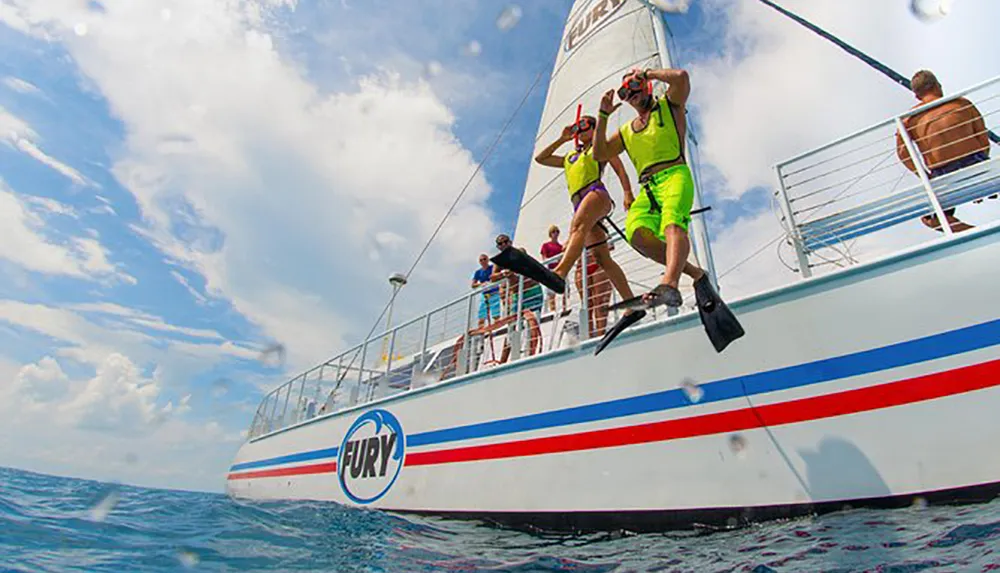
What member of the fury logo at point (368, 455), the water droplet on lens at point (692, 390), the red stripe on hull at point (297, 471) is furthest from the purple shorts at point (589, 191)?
the red stripe on hull at point (297, 471)

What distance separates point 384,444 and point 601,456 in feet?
7.78

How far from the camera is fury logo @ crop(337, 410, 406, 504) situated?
13.9 ft

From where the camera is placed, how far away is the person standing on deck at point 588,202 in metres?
2.94

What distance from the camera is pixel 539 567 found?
6.95ft

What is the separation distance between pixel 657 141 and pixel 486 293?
294 cm

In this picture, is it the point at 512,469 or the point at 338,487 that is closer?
the point at 512,469

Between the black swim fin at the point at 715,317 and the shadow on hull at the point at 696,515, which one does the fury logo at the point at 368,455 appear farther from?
the black swim fin at the point at 715,317

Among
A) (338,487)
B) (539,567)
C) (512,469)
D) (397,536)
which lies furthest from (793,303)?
(338,487)

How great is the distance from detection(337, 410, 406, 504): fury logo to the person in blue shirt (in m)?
1.42

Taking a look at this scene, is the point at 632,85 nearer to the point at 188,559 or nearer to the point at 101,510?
the point at 188,559

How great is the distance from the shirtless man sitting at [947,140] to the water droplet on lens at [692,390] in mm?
1455

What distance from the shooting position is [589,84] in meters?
8.10

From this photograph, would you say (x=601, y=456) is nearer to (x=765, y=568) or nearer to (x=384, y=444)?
(x=765, y=568)

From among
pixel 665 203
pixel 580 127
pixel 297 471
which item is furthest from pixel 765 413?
pixel 297 471
